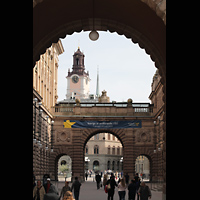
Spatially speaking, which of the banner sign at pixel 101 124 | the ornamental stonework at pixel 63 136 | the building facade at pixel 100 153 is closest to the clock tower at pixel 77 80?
the building facade at pixel 100 153

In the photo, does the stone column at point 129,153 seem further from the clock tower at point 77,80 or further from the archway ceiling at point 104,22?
the clock tower at point 77,80

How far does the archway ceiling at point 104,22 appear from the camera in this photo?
1350 centimetres

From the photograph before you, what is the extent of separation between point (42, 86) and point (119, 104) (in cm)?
1174

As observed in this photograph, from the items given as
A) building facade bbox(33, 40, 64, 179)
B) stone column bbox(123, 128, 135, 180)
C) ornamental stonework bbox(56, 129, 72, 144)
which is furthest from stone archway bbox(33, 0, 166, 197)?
ornamental stonework bbox(56, 129, 72, 144)

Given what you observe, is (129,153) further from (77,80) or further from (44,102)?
(77,80)

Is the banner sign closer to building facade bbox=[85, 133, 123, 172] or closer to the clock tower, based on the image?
building facade bbox=[85, 133, 123, 172]

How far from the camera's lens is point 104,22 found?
15336 mm

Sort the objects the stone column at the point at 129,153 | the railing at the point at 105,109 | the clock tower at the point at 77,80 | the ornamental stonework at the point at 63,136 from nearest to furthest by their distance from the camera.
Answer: the stone column at the point at 129,153
the ornamental stonework at the point at 63,136
the railing at the point at 105,109
the clock tower at the point at 77,80

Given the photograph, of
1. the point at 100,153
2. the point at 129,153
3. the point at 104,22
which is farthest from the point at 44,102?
the point at 100,153

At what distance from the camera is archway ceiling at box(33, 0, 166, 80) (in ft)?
44.3
